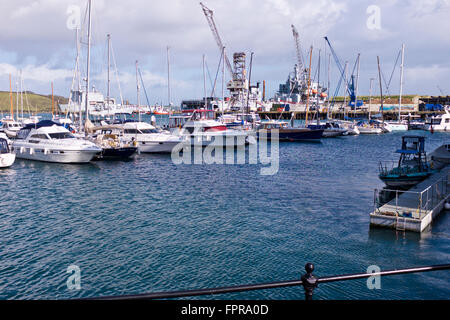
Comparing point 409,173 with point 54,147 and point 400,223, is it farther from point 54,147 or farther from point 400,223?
point 54,147

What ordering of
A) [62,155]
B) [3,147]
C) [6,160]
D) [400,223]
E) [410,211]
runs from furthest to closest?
[62,155] → [3,147] → [6,160] → [410,211] → [400,223]

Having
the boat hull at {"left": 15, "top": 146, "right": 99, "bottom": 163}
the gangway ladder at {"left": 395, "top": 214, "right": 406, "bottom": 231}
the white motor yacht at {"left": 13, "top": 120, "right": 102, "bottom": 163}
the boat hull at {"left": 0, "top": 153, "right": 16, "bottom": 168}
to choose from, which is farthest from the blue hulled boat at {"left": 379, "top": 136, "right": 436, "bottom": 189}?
the boat hull at {"left": 0, "top": 153, "right": 16, "bottom": 168}

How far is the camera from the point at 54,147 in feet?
143

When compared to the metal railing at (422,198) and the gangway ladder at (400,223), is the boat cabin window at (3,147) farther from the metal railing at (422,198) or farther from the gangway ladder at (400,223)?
the gangway ladder at (400,223)

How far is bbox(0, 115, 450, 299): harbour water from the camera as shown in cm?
1489

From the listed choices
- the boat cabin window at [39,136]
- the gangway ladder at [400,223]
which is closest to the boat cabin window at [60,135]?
the boat cabin window at [39,136]

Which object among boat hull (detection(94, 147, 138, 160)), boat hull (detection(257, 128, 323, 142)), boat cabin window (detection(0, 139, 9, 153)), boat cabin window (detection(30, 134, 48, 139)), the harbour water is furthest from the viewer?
boat hull (detection(257, 128, 323, 142))

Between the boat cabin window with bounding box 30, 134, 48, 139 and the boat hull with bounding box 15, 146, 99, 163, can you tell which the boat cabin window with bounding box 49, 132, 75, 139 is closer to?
the boat cabin window with bounding box 30, 134, 48, 139

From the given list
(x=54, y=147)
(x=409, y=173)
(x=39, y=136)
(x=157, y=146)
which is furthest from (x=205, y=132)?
(x=409, y=173)

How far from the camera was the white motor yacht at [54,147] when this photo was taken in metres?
43.0

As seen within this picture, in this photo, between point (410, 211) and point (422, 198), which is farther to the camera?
point (422, 198)

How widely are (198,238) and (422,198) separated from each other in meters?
13.9

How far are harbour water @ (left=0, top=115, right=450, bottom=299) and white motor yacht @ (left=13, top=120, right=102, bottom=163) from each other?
7.19 meters
